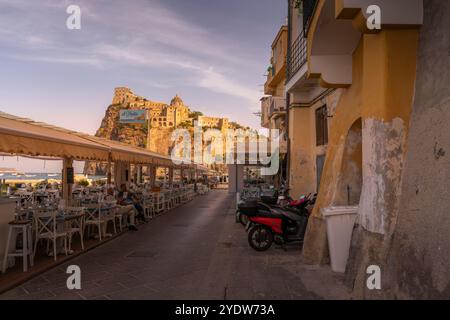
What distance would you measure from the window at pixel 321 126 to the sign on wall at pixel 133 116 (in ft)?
69.6

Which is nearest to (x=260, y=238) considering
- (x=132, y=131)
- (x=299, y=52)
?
(x=299, y=52)

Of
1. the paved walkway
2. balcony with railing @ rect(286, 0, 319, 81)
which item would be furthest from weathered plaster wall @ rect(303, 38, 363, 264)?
balcony with railing @ rect(286, 0, 319, 81)

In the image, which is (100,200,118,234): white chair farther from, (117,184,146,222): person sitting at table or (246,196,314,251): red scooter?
(246,196,314,251): red scooter

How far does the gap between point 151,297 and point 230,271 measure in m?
1.63

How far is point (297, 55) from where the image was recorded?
1059 cm

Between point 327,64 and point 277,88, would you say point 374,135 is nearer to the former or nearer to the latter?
point 327,64

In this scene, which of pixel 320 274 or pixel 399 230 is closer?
pixel 399 230

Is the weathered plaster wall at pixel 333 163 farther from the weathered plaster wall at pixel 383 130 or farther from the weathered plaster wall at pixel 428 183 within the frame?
the weathered plaster wall at pixel 428 183

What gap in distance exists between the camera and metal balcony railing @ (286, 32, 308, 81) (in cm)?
971

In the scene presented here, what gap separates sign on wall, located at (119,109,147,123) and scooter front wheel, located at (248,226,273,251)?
933 inches

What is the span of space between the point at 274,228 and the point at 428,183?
13.1 feet

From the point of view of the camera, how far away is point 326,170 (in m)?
7.11
